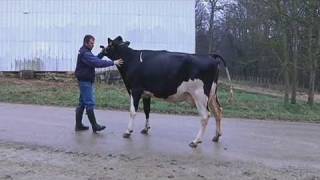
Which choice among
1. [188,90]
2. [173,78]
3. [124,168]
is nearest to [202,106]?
[188,90]

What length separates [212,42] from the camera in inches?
3031

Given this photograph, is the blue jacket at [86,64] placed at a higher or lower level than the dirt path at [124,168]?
higher

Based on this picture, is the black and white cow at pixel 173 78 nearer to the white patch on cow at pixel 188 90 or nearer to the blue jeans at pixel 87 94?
the white patch on cow at pixel 188 90

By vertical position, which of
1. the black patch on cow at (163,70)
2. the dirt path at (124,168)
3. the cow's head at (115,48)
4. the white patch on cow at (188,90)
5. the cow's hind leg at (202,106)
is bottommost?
the dirt path at (124,168)

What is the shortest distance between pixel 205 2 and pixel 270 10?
49.5 metres

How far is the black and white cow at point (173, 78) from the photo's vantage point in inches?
441

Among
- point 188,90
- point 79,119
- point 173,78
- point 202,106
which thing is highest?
point 173,78

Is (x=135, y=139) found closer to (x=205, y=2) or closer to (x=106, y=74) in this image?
(x=106, y=74)

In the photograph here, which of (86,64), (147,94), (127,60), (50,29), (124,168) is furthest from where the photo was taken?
(50,29)

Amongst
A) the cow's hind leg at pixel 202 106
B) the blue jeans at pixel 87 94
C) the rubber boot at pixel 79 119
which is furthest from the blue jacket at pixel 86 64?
the cow's hind leg at pixel 202 106

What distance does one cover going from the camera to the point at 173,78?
1138 cm

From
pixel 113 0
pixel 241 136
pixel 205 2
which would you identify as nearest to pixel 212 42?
pixel 205 2

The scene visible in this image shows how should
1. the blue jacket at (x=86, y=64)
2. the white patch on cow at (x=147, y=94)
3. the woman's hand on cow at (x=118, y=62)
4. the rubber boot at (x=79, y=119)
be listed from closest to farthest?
the white patch on cow at (x=147, y=94) < the woman's hand on cow at (x=118, y=62) < the blue jacket at (x=86, y=64) < the rubber boot at (x=79, y=119)

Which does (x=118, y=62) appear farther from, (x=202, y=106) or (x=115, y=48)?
(x=202, y=106)
